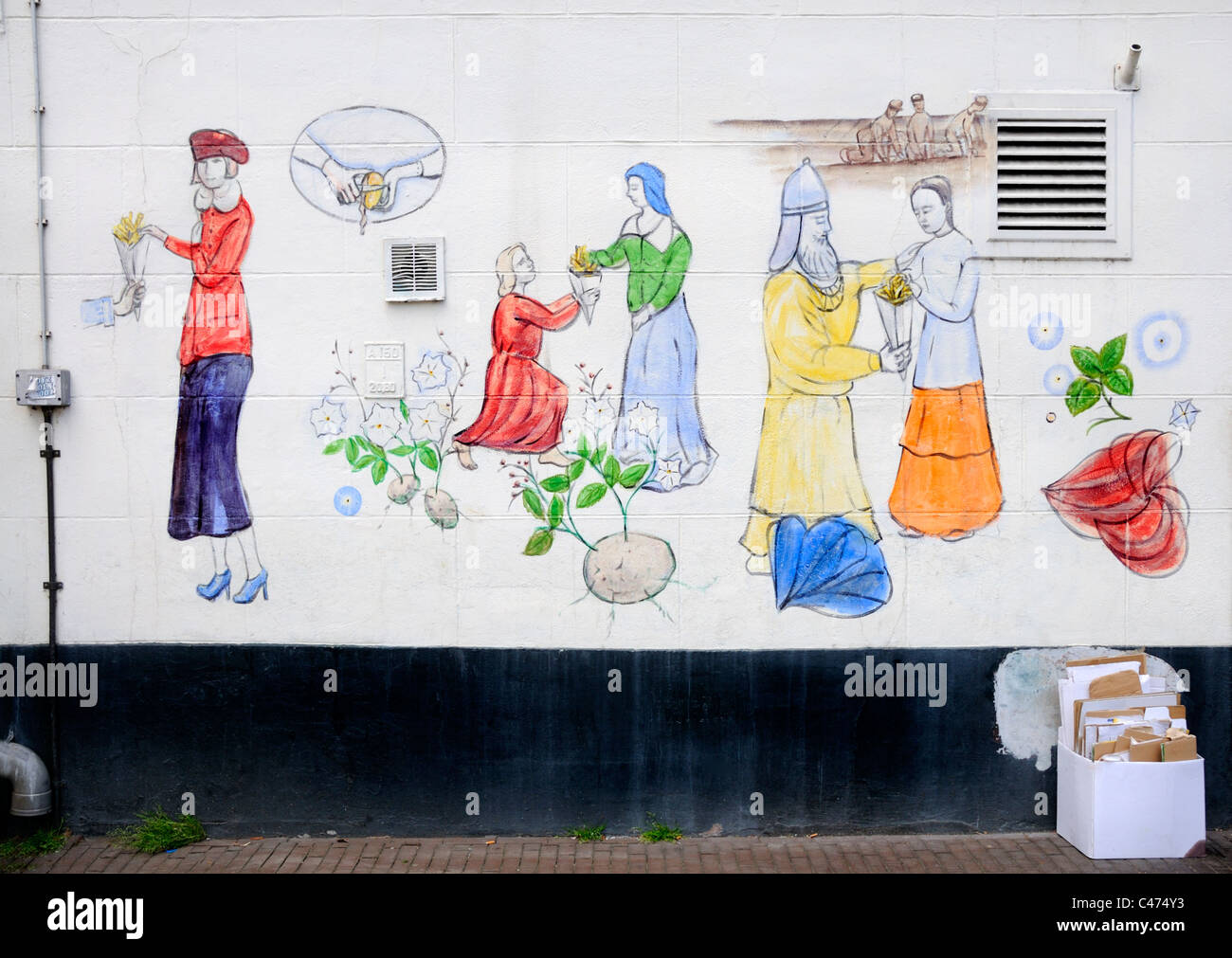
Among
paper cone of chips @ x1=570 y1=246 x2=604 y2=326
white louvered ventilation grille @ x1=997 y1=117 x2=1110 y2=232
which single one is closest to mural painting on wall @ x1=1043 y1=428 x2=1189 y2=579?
white louvered ventilation grille @ x1=997 y1=117 x2=1110 y2=232

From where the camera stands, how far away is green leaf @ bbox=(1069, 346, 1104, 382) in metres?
5.86

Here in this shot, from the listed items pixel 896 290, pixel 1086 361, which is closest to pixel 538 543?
pixel 896 290

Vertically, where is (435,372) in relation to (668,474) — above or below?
above

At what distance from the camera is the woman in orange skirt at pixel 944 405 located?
5852 mm

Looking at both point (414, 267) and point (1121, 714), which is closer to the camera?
point (1121, 714)

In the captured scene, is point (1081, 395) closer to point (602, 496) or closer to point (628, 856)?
point (602, 496)

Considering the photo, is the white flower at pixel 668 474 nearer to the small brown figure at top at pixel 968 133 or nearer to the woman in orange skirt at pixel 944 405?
the woman in orange skirt at pixel 944 405

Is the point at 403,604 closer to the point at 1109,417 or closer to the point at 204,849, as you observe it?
the point at 204,849

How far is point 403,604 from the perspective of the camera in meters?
5.90

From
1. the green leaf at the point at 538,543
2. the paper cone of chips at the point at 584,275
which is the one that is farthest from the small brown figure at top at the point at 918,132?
the green leaf at the point at 538,543

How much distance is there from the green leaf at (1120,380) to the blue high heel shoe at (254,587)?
14.8 ft

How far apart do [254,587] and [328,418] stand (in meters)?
0.98

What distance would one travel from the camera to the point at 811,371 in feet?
19.2

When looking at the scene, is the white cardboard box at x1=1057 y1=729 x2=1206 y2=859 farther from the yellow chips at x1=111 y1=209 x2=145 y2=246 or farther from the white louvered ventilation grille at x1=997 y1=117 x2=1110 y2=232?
Result: the yellow chips at x1=111 y1=209 x2=145 y2=246
